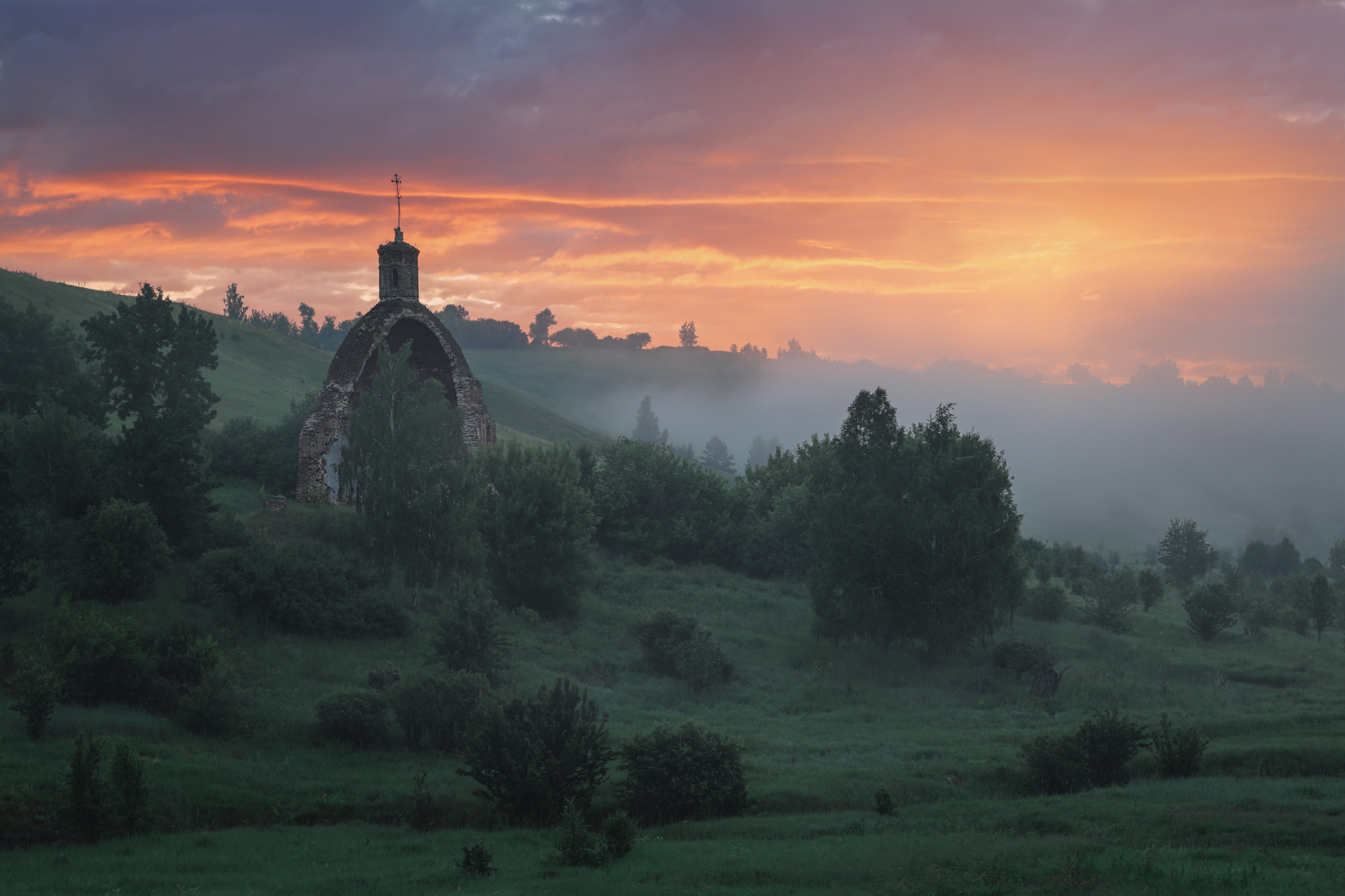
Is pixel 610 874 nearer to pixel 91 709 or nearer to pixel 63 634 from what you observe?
pixel 91 709

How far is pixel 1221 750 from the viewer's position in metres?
24.9

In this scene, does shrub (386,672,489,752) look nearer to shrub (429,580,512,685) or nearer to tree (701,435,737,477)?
shrub (429,580,512,685)

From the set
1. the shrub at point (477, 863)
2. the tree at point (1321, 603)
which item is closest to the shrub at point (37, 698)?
the shrub at point (477, 863)

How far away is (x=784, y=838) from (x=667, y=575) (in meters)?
34.7

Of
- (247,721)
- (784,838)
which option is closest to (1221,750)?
(784,838)

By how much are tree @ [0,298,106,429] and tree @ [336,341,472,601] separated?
21.0 m

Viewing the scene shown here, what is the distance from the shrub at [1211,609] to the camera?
47.7m

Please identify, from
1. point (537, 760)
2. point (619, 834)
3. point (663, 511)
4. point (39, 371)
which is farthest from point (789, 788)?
point (39, 371)

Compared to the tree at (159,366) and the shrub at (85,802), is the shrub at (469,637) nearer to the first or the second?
the shrub at (85,802)

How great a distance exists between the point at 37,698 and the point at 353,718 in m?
7.20

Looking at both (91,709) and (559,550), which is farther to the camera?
(559,550)

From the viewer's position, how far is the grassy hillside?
77.7 meters

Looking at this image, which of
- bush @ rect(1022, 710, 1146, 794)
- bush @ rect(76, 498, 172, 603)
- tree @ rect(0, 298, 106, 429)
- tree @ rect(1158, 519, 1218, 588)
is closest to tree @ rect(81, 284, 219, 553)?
tree @ rect(0, 298, 106, 429)

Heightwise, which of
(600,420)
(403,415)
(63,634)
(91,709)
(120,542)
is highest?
(600,420)
